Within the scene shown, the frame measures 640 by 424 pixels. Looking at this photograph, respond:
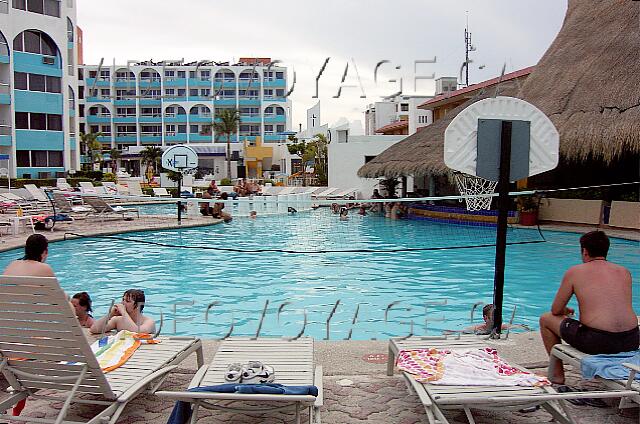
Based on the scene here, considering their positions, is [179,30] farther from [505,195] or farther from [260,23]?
[505,195]

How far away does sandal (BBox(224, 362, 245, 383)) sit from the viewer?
379cm

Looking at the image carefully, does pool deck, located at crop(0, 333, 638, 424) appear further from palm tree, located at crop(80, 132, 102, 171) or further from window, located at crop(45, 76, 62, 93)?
palm tree, located at crop(80, 132, 102, 171)

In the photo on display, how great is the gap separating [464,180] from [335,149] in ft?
44.4

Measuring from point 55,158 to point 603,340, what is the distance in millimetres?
42044

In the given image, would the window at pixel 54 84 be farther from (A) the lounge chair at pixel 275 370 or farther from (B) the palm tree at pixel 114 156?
(A) the lounge chair at pixel 275 370

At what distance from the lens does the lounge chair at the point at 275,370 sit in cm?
343

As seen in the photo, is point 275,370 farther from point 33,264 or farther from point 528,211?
point 528,211

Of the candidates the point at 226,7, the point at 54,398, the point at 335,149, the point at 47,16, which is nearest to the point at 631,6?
the point at 226,7

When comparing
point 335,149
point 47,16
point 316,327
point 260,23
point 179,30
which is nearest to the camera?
point 316,327

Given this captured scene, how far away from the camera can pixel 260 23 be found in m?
16.1

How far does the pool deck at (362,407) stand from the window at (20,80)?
1524 inches

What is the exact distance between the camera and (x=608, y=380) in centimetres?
389

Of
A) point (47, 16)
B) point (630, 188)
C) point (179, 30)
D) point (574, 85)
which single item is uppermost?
point (47, 16)

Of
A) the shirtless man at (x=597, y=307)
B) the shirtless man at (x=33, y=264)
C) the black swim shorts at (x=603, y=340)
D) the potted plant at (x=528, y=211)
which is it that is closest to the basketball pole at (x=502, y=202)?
the shirtless man at (x=597, y=307)
